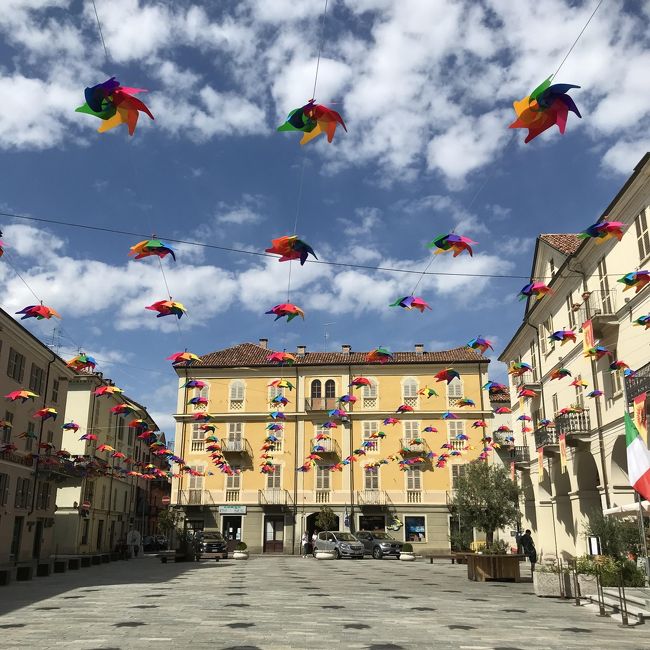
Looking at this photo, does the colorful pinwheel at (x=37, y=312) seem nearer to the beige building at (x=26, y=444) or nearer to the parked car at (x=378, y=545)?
the beige building at (x=26, y=444)

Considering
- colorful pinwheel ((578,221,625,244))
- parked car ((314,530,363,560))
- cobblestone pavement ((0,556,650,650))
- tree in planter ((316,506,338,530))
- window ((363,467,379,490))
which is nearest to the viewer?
cobblestone pavement ((0,556,650,650))

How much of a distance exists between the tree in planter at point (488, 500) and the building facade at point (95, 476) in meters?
17.9

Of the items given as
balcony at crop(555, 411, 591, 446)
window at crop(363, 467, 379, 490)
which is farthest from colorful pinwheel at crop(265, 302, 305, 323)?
window at crop(363, 467, 379, 490)

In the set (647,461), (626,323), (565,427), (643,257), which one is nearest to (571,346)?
(565,427)

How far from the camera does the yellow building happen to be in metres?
44.6

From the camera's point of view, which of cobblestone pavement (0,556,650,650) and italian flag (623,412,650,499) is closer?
cobblestone pavement (0,556,650,650)

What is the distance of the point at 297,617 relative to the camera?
12.1 metres

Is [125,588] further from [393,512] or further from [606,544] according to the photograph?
[393,512]

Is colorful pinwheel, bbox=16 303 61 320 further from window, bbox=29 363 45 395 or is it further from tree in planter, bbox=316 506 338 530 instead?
tree in planter, bbox=316 506 338 530

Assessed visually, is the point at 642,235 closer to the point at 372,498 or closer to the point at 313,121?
Result: the point at 313,121

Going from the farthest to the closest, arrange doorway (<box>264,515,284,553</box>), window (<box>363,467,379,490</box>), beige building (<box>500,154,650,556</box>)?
window (<box>363,467,379,490</box>) < doorway (<box>264,515,284,553</box>) < beige building (<box>500,154,650,556</box>)

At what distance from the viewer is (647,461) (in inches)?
469

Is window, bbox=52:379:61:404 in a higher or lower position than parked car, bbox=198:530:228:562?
higher

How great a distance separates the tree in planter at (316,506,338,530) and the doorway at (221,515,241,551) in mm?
5763
